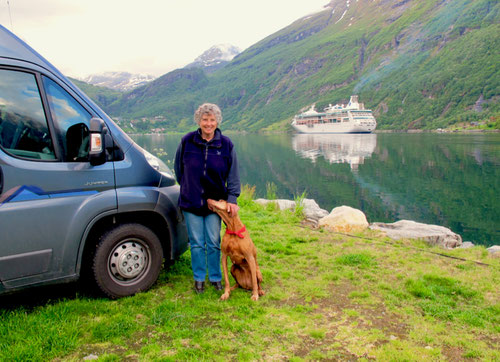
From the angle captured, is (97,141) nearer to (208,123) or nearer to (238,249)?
(208,123)

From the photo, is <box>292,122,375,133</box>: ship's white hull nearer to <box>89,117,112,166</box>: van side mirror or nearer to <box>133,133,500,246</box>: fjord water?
<box>133,133,500,246</box>: fjord water

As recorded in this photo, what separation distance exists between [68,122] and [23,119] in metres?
0.44

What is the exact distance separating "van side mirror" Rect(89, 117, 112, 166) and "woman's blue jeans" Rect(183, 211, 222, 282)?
1326 millimetres

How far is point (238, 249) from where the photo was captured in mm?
4613

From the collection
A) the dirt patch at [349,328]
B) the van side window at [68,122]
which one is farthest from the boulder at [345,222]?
the van side window at [68,122]

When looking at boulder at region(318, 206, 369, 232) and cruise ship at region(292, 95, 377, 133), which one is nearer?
boulder at region(318, 206, 369, 232)

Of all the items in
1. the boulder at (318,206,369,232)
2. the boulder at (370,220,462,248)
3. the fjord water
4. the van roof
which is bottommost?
the fjord water

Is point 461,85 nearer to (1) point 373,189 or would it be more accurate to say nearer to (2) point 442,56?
(2) point 442,56

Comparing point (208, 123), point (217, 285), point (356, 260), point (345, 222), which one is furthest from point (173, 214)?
point (345, 222)

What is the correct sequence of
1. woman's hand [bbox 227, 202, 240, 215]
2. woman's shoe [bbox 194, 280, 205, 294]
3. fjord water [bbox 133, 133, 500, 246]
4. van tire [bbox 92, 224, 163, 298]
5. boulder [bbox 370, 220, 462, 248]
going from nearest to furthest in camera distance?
van tire [bbox 92, 224, 163, 298], woman's hand [bbox 227, 202, 240, 215], woman's shoe [bbox 194, 280, 205, 294], boulder [bbox 370, 220, 462, 248], fjord water [bbox 133, 133, 500, 246]

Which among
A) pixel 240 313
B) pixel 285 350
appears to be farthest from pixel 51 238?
pixel 285 350

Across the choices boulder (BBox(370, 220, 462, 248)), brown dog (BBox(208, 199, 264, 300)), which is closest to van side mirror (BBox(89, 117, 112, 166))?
brown dog (BBox(208, 199, 264, 300))

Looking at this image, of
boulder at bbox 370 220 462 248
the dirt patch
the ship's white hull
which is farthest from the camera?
the ship's white hull

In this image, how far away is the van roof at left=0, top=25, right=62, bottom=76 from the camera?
143 inches
